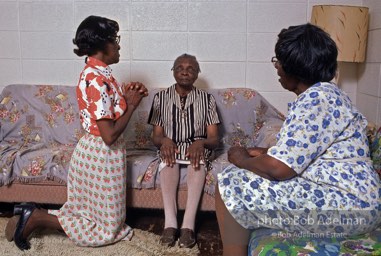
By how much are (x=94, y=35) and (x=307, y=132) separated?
128cm

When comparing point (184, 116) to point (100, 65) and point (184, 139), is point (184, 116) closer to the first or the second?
point (184, 139)

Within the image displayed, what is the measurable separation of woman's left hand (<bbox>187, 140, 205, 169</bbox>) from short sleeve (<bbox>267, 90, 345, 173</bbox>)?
1055 millimetres

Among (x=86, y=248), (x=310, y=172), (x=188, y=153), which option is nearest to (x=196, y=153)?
(x=188, y=153)

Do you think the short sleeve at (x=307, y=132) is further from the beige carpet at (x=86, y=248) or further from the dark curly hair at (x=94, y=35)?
the dark curly hair at (x=94, y=35)

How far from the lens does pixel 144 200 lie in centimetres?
260

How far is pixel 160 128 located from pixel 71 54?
3.79 feet

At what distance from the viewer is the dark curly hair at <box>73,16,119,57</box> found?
2.24 metres

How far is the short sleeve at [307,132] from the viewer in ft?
4.77

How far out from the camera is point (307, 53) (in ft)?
5.16

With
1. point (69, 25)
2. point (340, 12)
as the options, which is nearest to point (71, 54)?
point (69, 25)

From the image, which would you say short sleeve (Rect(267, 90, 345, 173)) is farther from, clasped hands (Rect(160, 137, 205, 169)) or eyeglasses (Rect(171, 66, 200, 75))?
eyeglasses (Rect(171, 66, 200, 75))

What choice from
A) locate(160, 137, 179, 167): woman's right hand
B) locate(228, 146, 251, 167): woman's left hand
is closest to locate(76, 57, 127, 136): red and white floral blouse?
locate(160, 137, 179, 167): woman's right hand

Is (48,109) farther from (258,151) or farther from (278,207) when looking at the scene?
(278,207)

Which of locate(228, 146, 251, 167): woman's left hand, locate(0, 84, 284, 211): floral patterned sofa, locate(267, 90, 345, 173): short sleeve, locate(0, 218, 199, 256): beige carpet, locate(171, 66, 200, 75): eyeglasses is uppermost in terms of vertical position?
locate(171, 66, 200, 75): eyeglasses
